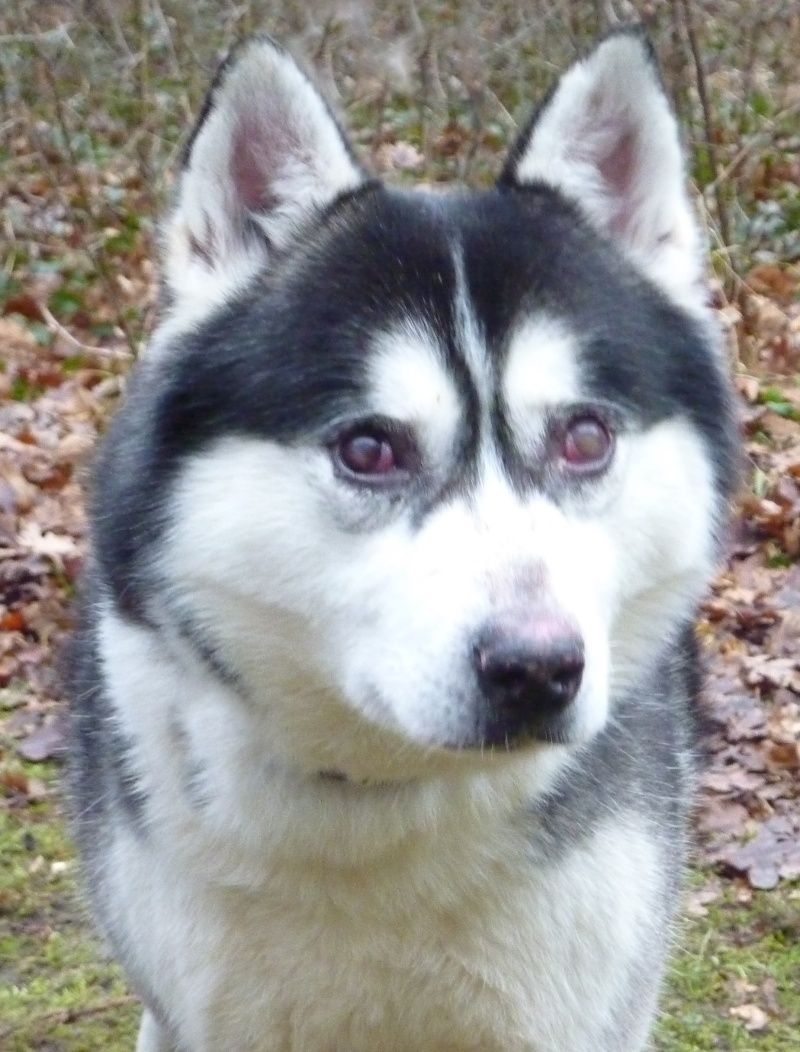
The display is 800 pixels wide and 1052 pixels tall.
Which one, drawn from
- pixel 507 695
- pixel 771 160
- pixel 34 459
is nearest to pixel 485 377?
pixel 507 695

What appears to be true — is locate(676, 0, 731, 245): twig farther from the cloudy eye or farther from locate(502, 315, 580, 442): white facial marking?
the cloudy eye

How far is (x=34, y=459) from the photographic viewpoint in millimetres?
6316

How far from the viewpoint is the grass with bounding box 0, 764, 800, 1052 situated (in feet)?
12.5

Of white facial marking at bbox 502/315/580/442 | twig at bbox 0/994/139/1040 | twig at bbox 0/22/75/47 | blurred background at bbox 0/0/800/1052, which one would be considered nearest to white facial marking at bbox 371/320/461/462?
white facial marking at bbox 502/315/580/442

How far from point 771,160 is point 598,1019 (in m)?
7.11

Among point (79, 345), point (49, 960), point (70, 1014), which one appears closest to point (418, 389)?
point (70, 1014)

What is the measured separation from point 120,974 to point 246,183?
90.0 inches

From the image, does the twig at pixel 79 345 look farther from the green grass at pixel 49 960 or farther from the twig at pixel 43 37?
the green grass at pixel 49 960

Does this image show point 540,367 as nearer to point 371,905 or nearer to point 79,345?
point 371,905

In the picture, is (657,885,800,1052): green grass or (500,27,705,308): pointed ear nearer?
(500,27,705,308): pointed ear

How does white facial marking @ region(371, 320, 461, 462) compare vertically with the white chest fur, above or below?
above

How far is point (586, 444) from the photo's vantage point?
2.50 m

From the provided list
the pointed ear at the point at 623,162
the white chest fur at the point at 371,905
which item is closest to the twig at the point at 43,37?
the pointed ear at the point at 623,162

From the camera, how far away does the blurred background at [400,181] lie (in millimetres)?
4078
